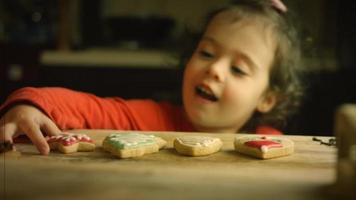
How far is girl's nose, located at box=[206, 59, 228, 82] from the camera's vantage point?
33.7 inches

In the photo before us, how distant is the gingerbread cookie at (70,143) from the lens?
1.81ft

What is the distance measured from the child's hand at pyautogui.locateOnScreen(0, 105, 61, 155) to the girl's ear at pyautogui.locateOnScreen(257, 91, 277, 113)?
1.70ft

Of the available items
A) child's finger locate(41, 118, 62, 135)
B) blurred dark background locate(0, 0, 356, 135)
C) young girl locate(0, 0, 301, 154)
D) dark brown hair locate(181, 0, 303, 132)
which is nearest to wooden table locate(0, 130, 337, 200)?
child's finger locate(41, 118, 62, 135)

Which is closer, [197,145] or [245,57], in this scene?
[197,145]

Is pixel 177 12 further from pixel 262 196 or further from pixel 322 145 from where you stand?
pixel 262 196

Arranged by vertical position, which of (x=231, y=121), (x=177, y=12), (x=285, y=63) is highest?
(x=177, y=12)

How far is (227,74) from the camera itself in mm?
875

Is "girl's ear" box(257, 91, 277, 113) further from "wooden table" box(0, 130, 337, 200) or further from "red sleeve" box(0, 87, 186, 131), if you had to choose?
"wooden table" box(0, 130, 337, 200)

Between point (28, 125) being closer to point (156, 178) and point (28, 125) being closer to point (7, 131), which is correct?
point (7, 131)

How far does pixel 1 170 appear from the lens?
457mm

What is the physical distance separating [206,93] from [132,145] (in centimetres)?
36

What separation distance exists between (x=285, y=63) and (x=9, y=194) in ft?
2.43

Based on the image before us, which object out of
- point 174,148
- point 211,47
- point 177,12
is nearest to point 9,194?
point 174,148

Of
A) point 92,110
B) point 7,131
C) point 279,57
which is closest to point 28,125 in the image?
point 7,131
